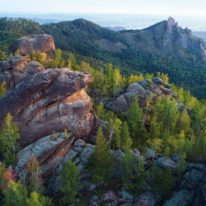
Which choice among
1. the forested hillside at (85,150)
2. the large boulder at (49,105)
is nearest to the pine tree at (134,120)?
the forested hillside at (85,150)

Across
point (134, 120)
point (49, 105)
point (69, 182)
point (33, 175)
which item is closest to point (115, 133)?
point (134, 120)

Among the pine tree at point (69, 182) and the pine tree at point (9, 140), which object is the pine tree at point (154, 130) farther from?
the pine tree at point (9, 140)

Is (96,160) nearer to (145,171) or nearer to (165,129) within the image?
(145,171)

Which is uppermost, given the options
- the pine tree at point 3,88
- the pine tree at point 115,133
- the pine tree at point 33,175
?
the pine tree at point 3,88

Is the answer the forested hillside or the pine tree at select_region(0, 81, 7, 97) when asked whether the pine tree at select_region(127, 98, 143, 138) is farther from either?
the pine tree at select_region(0, 81, 7, 97)

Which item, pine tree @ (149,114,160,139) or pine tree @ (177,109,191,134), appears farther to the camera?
pine tree @ (177,109,191,134)

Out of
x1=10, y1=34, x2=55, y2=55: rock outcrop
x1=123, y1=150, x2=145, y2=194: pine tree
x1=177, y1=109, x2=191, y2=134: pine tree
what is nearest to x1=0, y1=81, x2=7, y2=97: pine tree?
x1=123, y1=150, x2=145, y2=194: pine tree

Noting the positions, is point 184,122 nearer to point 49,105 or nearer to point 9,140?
point 49,105

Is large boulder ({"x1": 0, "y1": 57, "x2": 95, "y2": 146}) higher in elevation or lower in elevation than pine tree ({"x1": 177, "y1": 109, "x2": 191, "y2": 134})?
higher
